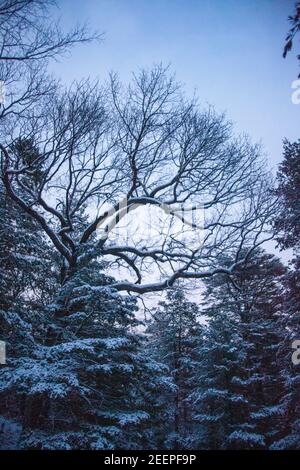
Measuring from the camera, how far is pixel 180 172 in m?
11.9

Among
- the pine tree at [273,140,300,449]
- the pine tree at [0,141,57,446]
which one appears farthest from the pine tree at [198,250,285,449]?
the pine tree at [0,141,57,446]

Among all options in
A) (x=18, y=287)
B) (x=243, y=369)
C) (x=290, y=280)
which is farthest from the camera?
(x=243, y=369)

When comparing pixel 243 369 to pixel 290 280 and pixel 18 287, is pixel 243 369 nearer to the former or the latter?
pixel 290 280

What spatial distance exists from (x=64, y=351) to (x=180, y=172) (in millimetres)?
7989

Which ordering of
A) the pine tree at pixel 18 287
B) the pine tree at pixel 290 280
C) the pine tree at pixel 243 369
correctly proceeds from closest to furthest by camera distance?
the pine tree at pixel 18 287
the pine tree at pixel 290 280
the pine tree at pixel 243 369

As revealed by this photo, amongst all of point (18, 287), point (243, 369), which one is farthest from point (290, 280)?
point (18, 287)

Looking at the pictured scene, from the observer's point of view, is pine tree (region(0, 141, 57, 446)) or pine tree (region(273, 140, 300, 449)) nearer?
pine tree (region(0, 141, 57, 446))

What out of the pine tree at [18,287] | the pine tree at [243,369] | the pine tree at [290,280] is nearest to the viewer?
the pine tree at [18,287]

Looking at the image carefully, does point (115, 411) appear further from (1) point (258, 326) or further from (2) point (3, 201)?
(1) point (258, 326)

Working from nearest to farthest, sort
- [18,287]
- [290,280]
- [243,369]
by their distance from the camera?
[18,287] → [290,280] → [243,369]

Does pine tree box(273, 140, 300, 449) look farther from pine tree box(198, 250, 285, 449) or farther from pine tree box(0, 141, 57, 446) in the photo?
pine tree box(0, 141, 57, 446)

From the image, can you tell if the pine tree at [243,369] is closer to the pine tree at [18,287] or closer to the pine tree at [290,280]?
the pine tree at [290,280]

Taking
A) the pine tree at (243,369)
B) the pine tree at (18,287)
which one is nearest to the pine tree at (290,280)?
the pine tree at (243,369)

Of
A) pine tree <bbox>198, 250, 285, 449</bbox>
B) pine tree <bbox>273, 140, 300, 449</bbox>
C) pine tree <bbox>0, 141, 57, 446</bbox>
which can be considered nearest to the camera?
pine tree <bbox>0, 141, 57, 446</bbox>
